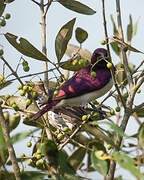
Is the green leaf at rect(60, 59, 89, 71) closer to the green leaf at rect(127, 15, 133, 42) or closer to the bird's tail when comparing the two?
the bird's tail

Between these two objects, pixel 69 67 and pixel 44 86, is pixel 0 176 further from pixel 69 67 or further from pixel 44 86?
pixel 69 67

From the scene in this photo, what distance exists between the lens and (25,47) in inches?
86.9

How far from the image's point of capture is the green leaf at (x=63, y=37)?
2229 millimetres

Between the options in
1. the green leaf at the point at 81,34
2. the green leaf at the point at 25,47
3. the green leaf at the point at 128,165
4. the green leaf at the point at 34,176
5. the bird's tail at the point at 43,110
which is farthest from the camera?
the green leaf at the point at 81,34

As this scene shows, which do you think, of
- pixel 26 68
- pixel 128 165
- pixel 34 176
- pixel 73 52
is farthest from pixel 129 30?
pixel 128 165

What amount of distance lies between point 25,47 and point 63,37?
0.23 meters

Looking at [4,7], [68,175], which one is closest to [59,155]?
[68,175]

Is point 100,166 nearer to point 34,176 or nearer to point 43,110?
point 34,176

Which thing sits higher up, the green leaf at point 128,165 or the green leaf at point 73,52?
the green leaf at point 73,52

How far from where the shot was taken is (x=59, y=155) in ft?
4.20

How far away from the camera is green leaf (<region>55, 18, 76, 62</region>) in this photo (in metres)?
2.23

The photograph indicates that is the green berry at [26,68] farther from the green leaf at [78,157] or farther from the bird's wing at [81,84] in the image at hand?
the green leaf at [78,157]

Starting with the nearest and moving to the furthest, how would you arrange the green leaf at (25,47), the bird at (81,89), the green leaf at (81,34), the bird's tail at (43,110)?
the bird's tail at (43,110)
the green leaf at (25,47)
the green leaf at (81,34)
the bird at (81,89)

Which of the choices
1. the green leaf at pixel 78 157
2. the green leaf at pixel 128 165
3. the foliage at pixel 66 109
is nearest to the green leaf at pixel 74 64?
the foliage at pixel 66 109
